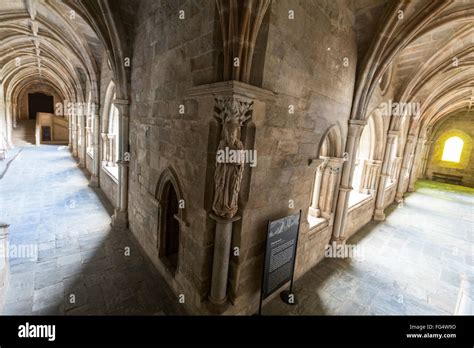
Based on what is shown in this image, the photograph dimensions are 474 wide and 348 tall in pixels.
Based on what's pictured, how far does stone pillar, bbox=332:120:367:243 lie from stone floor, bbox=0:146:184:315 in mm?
4080

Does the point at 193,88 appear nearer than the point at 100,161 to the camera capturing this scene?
Yes

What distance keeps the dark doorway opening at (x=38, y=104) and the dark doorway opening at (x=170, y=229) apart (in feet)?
103

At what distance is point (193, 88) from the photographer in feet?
9.25

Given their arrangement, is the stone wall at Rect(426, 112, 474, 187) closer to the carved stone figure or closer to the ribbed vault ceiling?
the carved stone figure

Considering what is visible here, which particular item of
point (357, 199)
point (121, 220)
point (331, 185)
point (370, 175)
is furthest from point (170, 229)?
point (370, 175)

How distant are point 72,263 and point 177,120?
3.72m

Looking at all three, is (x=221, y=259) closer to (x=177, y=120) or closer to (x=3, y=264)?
(x=177, y=120)

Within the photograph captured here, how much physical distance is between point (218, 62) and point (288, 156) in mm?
1683

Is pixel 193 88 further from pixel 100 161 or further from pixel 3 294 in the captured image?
pixel 100 161

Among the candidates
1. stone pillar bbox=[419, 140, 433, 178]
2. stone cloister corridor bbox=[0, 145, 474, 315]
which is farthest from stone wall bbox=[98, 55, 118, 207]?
stone pillar bbox=[419, 140, 433, 178]

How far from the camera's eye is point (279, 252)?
330 cm

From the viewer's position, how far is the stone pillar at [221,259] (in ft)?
9.03

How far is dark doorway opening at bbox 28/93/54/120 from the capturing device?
24505 mm
